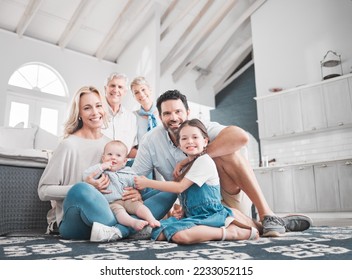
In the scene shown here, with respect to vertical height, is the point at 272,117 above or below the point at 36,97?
below

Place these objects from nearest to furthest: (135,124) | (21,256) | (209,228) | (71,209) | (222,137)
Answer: (21,256) < (209,228) < (71,209) < (222,137) < (135,124)

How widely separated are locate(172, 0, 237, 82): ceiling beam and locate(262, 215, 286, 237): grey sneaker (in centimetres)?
604

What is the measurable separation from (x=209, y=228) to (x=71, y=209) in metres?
0.64

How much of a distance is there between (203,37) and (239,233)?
6755mm

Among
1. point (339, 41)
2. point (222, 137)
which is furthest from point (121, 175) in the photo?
point (339, 41)

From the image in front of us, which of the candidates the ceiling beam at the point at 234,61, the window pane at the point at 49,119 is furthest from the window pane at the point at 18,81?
the ceiling beam at the point at 234,61

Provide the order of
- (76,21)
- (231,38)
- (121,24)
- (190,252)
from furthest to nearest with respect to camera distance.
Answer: (231,38), (121,24), (76,21), (190,252)

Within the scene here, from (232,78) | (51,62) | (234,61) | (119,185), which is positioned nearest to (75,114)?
(119,185)

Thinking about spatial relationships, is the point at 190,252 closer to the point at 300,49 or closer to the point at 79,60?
the point at 300,49

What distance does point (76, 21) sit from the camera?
653 centimetres

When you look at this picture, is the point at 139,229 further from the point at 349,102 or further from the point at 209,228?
the point at 349,102

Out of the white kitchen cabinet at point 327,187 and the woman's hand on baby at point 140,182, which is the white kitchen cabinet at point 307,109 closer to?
the white kitchen cabinet at point 327,187

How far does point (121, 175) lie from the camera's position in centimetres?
179

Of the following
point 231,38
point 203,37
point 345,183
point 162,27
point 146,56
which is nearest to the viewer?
A: point 345,183
